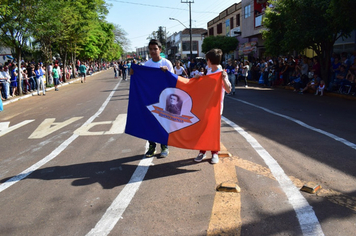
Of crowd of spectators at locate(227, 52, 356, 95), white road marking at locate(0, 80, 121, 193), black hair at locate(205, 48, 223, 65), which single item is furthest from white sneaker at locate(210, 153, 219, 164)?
crowd of spectators at locate(227, 52, 356, 95)

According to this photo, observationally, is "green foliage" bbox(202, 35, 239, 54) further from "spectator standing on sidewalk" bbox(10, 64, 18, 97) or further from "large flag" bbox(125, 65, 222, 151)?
"large flag" bbox(125, 65, 222, 151)

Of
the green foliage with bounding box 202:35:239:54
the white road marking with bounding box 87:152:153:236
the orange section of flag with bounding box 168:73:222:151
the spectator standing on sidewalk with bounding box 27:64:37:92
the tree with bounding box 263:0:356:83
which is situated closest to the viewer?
the white road marking with bounding box 87:152:153:236

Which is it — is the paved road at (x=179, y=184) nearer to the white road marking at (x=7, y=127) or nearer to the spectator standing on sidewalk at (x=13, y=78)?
the white road marking at (x=7, y=127)

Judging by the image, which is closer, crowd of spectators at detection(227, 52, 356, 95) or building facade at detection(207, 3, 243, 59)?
crowd of spectators at detection(227, 52, 356, 95)

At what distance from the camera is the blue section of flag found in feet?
18.0

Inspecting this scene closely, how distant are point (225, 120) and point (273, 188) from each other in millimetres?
5000

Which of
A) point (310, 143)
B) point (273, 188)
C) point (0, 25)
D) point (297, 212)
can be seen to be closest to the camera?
point (297, 212)

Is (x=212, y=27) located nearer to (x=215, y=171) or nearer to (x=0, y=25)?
(x=0, y=25)

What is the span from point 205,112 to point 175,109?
537 mm

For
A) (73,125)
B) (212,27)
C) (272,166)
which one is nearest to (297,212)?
(272,166)

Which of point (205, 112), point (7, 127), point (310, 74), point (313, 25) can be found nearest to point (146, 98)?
point (205, 112)

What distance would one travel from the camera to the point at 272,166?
16.6 feet

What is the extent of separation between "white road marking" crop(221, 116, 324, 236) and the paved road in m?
0.01

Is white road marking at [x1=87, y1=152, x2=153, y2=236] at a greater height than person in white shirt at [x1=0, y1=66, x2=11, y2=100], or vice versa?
person in white shirt at [x1=0, y1=66, x2=11, y2=100]
